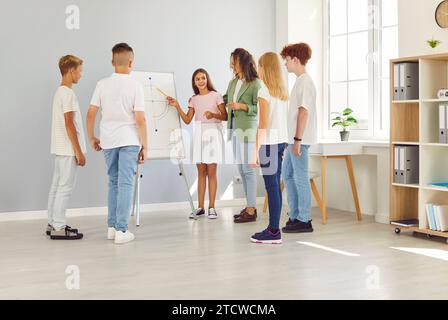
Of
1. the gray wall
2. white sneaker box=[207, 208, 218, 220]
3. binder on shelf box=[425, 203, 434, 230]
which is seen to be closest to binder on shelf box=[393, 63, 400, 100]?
binder on shelf box=[425, 203, 434, 230]

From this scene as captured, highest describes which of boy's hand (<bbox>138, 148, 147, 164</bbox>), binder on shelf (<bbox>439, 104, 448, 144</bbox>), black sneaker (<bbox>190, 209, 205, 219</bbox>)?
binder on shelf (<bbox>439, 104, 448, 144</bbox>)

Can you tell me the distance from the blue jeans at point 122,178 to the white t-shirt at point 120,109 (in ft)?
0.21

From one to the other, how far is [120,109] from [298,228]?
170 centimetres

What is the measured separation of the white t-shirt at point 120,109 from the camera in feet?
14.1

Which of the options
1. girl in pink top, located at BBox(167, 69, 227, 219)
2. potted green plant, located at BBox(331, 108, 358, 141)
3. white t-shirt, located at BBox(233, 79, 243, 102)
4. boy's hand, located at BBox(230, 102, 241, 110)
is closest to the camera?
boy's hand, located at BBox(230, 102, 241, 110)

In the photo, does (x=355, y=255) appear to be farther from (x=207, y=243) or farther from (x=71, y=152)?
(x=71, y=152)

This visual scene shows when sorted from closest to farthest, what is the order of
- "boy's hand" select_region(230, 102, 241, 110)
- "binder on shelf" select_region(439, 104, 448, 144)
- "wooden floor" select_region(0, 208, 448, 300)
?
1. "wooden floor" select_region(0, 208, 448, 300)
2. "binder on shelf" select_region(439, 104, 448, 144)
3. "boy's hand" select_region(230, 102, 241, 110)

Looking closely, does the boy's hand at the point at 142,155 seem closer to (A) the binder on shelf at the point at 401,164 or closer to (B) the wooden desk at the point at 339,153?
(B) the wooden desk at the point at 339,153

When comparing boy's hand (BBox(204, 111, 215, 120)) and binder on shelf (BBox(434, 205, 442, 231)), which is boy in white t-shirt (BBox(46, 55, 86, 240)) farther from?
binder on shelf (BBox(434, 205, 442, 231))

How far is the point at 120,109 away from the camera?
14.1ft

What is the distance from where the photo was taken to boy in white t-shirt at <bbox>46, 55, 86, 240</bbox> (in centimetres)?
450

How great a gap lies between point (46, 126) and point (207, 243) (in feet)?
7.14
